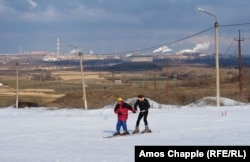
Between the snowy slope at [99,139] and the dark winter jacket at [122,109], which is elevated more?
the dark winter jacket at [122,109]

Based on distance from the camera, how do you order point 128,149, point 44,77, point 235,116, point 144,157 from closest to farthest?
point 144,157 < point 128,149 < point 235,116 < point 44,77

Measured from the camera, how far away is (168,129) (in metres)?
27.0

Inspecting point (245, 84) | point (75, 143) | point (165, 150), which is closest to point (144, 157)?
point (165, 150)

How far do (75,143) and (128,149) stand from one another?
13.5ft

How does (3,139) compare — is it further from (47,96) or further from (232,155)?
(47,96)

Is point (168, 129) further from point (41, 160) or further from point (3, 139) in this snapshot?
point (41, 160)

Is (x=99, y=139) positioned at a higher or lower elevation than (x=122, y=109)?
lower

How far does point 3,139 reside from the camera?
26.5 m

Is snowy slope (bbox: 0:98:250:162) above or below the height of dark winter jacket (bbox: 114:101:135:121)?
below

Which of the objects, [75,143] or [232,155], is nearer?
[232,155]

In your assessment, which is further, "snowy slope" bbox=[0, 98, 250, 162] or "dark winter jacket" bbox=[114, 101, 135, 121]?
"dark winter jacket" bbox=[114, 101, 135, 121]

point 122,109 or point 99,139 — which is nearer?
point 99,139

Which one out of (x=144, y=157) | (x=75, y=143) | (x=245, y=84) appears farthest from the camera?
(x=245, y=84)

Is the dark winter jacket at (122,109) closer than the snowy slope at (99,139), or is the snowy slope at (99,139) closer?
the snowy slope at (99,139)
